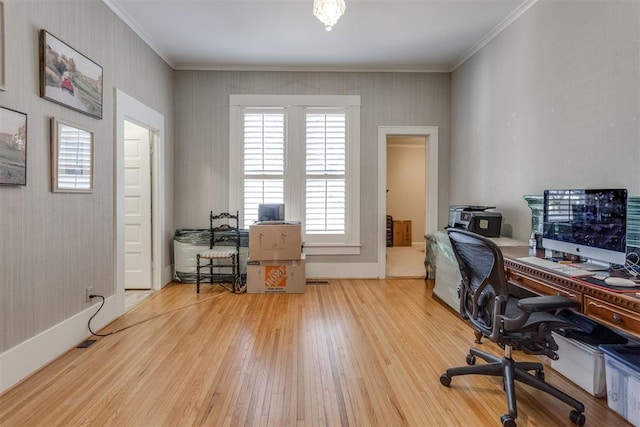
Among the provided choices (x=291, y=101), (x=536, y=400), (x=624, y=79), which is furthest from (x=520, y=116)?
(x=291, y=101)

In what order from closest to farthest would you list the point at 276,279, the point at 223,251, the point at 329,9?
the point at 329,9
the point at 276,279
the point at 223,251

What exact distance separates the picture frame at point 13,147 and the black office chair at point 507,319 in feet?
9.07

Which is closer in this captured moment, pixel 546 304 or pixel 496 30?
pixel 546 304

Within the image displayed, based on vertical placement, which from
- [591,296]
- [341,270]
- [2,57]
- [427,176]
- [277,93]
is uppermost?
[277,93]

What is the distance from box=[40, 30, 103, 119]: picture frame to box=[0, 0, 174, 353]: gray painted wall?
51mm

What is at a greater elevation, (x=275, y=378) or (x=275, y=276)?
(x=275, y=276)

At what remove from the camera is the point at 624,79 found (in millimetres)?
2131

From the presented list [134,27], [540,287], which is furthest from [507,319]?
[134,27]

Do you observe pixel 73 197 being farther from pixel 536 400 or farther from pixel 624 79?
pixel 624 79

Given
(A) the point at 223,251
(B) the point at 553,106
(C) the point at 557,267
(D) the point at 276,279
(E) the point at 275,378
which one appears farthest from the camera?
(A) the point at 223,251

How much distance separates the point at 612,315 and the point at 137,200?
4.51m

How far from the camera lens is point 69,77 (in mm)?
2500

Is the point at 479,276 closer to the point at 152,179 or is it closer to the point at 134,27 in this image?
the point at 152,179

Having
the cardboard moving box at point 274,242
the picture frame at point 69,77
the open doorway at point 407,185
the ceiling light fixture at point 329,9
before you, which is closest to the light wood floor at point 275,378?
the cardboard moving box at point 274,242
